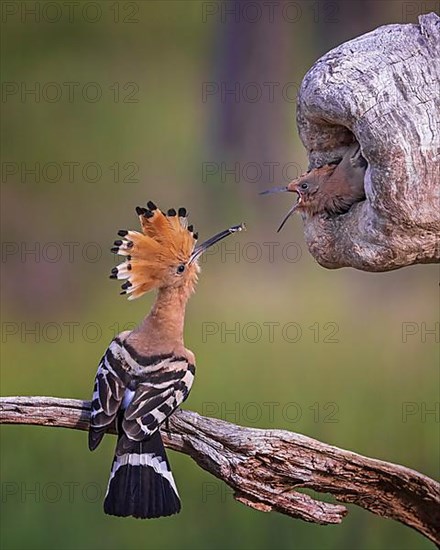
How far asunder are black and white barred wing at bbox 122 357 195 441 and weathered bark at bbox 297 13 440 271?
0.39m

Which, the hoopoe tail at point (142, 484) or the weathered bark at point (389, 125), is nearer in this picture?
the weathered bark at point (389, 125)

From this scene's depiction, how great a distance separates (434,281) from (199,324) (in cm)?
77

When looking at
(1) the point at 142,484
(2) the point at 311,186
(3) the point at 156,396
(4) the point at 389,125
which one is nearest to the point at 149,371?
(3) the point at 156,396

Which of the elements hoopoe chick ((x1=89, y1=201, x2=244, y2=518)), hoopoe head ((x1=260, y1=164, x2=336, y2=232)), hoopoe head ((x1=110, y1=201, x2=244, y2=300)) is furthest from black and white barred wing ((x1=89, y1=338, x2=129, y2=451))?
hoopoe head ((x1=260, y1=164, x2=336, y2=232))

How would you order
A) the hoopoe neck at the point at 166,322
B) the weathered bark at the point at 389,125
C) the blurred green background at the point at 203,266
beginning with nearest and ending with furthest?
the weathered bark at the point at 389,125, the hoopoe neck at the point at 166,322, the blurred green background at the point at 203,266

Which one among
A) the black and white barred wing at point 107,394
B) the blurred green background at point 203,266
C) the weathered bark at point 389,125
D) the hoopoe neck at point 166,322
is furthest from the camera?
the blurred green background at point 203,266

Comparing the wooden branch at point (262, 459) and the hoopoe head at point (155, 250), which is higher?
the hoopoe head at point (155, 250)

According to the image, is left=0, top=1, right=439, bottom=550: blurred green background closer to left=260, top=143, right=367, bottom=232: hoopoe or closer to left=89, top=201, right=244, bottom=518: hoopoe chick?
left=89, top=201, right=244, bottom=518: hoopoe chick

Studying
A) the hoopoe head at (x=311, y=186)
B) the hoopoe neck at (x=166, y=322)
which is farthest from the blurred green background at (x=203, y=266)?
the hoopoe head at (x=311, y=186)

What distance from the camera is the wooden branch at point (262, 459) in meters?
1.97

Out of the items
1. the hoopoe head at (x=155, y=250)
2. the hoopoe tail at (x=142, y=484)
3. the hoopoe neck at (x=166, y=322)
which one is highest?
the hoopoe head at (x=155, y=250)

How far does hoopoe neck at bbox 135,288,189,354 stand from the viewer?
6.97ft

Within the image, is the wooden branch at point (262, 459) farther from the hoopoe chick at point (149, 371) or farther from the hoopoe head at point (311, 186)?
the hoopoe head at point (311, 186)

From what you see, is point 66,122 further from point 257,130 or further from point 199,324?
point 199,324
